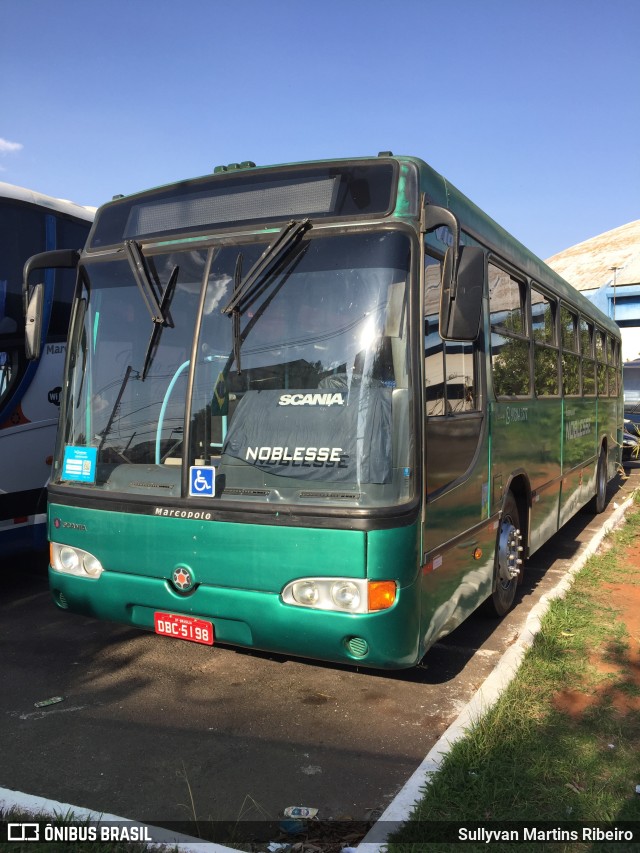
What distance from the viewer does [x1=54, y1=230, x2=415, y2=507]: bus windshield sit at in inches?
153

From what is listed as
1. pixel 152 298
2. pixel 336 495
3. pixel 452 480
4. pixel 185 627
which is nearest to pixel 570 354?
pixel 452 480

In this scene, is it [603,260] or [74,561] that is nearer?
[74,561]

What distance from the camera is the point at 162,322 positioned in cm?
432

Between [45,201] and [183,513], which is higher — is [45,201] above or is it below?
above

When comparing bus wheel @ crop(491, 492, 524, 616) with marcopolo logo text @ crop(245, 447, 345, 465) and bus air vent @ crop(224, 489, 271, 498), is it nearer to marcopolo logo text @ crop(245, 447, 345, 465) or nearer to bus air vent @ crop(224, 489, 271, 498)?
marcopolo logo text @ crop(245, 447, 345, 465)

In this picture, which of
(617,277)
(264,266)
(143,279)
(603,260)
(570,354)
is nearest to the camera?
(264,266)

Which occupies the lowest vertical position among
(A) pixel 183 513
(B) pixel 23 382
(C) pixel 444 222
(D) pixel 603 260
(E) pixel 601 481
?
(E) pixel 601 481

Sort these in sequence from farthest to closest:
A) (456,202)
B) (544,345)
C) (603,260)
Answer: (603,260) → (544,345) → (456,202)

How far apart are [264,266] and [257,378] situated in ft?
2.05

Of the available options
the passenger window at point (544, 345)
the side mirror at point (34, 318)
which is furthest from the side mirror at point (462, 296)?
the passenger window at point (544, 345)

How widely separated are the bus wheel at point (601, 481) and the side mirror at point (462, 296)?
7.75 meters

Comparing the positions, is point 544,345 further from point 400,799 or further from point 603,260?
point 603,260

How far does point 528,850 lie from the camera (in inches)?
118

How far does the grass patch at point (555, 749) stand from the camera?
10.5 feet
